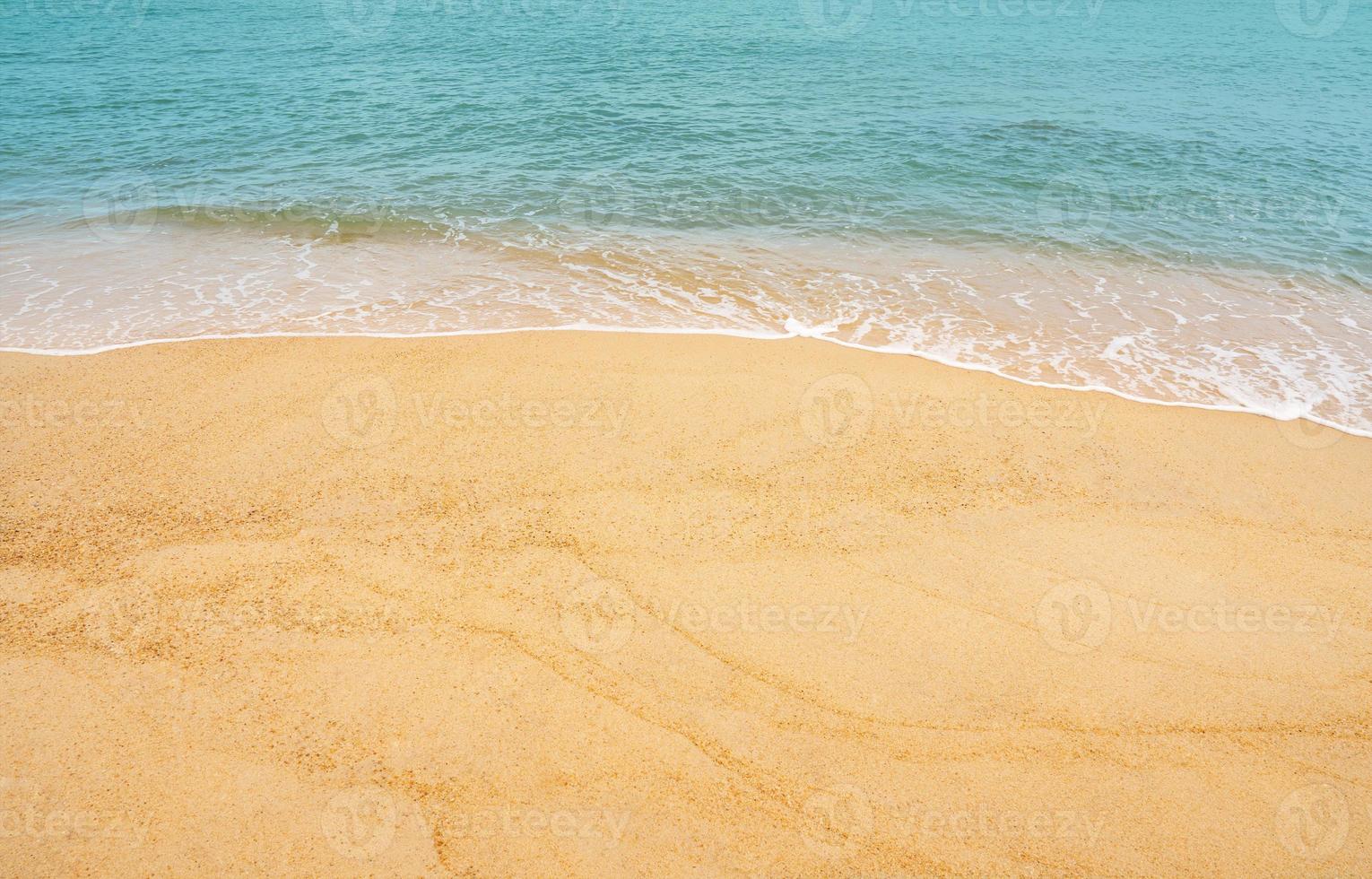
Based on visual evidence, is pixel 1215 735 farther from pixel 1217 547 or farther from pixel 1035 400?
pixel 1035 400

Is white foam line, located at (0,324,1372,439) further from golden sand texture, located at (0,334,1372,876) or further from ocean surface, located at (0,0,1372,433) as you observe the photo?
golden sand texture, located at (0,334,1372,876)

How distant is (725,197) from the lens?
45.5 feet

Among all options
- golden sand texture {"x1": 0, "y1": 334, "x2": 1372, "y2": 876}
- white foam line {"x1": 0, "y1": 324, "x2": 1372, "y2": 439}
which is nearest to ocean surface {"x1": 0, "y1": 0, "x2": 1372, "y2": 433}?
white foam line {"x1": 0, "y1": 324, "x2": 1372, "y2": 439}

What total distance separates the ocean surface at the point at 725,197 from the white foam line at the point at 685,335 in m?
0.13

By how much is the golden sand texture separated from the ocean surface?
6.42ft

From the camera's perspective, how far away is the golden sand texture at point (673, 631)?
4.05 m

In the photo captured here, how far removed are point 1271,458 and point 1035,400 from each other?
6.61 feet

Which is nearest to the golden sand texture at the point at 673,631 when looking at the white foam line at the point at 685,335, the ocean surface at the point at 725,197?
the white foam line at the point at 685,335

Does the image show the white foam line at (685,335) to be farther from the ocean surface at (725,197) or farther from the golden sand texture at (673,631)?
the golden sand texture at (673,631)

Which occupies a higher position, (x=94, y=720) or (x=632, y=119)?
(x=632, y=119)

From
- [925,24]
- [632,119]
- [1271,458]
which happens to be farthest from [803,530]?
[925,24]

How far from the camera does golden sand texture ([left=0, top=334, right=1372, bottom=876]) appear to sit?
4.05 metres

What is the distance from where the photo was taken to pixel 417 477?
6.50 metres

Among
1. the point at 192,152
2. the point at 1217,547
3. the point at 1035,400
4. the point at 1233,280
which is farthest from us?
the point at 192,152
